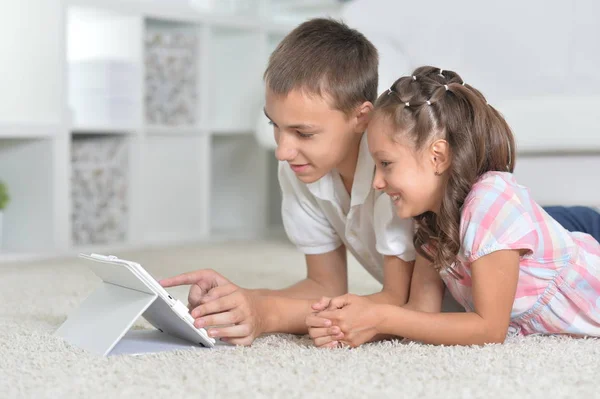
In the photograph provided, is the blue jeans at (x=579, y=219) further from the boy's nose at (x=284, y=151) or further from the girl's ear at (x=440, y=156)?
the boy's nose at (x=284, y=151)

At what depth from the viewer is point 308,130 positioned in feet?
4.09

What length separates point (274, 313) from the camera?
3.96 feet

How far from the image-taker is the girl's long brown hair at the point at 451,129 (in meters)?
1.14

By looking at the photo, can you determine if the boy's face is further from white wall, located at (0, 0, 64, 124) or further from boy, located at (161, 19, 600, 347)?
white wall, located at (0, 0, 64, 124)

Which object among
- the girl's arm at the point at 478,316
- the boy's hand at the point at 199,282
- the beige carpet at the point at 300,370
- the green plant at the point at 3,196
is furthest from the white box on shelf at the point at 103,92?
the girl's arm at the point at 478,316

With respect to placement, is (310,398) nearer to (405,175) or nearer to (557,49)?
(405,175)

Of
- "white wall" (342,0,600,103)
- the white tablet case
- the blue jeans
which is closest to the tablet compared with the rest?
the white tablet case

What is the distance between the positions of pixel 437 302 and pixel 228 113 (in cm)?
181

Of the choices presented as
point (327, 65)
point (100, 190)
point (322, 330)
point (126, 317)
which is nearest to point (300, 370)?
point (322, 330)

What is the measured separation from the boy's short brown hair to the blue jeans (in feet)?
1.44

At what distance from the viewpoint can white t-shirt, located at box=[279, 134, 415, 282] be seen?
4.14 ft

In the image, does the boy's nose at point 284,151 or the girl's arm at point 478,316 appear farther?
the boy's nose at point 284,151

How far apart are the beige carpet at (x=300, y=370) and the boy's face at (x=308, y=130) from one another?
0.26m

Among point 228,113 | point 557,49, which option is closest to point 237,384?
point 557,49
